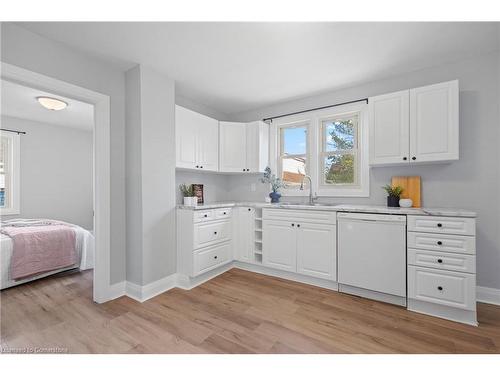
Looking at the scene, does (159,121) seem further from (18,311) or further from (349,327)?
(349,327)

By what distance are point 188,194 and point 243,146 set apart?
3.89 feet

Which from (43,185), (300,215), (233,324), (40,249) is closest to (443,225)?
(300,215)

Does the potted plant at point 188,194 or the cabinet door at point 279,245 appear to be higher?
the potted plant at point 188,194

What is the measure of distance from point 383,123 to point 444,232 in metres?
1.28

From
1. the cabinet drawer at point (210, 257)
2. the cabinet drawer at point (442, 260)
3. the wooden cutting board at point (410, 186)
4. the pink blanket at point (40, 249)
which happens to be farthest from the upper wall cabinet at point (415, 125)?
the pink blanket at point (40, 249)

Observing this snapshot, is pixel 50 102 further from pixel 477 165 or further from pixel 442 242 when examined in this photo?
pixel 477 165

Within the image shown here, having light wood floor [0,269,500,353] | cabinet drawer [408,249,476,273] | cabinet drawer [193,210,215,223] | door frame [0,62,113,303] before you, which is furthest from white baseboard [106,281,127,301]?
cabinet drawer [408,249,476,273]

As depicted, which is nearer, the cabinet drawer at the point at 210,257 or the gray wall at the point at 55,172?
the cabinet drawer at the point at 210,257

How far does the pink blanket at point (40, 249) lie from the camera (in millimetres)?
2840

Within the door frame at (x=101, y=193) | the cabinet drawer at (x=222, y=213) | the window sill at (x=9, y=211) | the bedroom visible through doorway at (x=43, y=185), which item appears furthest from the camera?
the window sill at (x=9, y=211)

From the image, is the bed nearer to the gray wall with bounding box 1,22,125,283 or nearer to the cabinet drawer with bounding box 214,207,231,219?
the gray wall with bounding box 1,22,125,283

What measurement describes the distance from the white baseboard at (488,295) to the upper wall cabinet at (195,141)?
11.2 ft

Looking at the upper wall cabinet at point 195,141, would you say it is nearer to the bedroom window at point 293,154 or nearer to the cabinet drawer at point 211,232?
the cabinet drawer at point 211,232

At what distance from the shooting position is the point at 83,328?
6.28 ft
